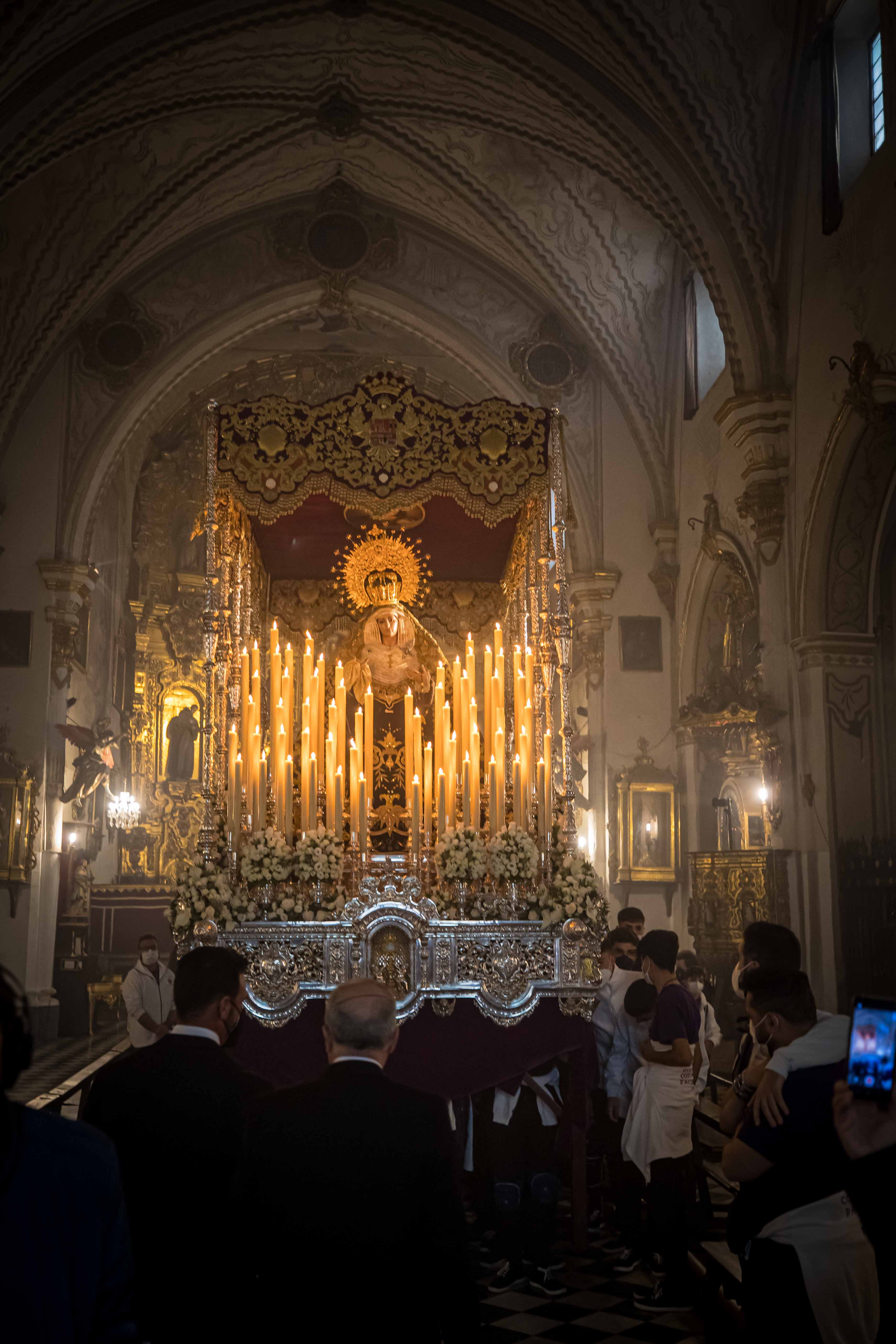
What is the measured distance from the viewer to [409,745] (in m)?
8.19

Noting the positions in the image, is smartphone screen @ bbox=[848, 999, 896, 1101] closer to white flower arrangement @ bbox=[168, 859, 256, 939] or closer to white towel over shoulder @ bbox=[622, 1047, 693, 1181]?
white towel over shoulder @ bbox=[622, 1047, 693, 1181]

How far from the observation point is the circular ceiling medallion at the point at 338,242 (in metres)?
16.4

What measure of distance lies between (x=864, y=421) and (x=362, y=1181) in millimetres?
9275

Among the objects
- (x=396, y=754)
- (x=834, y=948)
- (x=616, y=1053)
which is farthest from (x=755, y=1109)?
(x=834, y=948)

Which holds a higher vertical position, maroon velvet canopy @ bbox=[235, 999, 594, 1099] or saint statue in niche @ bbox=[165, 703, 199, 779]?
saint statue in niche @ bbox=[165, 703, 199, 779]

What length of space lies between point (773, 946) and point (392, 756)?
4.46 metres

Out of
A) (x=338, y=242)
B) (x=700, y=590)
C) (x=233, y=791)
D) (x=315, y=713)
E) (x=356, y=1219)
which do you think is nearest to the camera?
(x=356, y=1219)

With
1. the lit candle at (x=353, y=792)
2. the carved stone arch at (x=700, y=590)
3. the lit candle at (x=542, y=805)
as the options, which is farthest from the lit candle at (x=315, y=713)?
the carved stone arch at (x=700, y=590)

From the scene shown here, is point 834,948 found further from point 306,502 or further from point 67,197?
point 67,197

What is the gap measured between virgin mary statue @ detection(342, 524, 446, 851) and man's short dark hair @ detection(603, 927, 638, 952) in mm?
1850

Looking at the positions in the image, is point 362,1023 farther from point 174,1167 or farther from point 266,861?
point 266,861

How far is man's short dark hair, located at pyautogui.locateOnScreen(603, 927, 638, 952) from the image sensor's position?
731 centimetres

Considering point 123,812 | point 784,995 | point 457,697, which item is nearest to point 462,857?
point 457,697

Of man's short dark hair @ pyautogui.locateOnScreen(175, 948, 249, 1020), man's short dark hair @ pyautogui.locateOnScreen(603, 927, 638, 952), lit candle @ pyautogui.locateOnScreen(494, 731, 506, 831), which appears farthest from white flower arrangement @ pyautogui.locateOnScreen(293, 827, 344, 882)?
man's short dark hair @ pyautogui.locateOnScreen(175, 948, 249, 1020)
